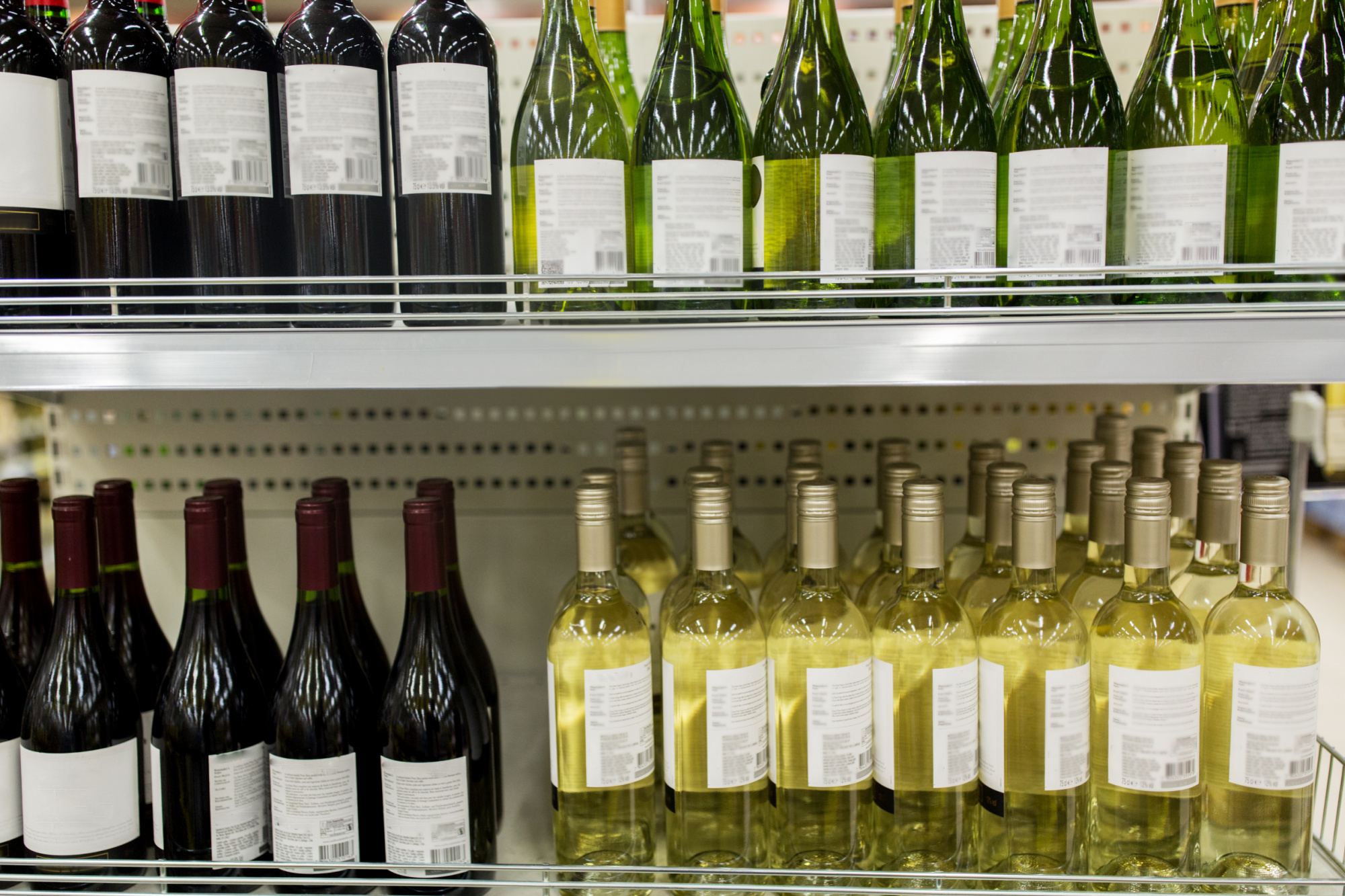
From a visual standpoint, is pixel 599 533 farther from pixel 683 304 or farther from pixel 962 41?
pixel 962 41

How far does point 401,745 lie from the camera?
967 millimetres

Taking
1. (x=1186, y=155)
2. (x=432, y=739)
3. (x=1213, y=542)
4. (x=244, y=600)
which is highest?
(x=1186, y=155)

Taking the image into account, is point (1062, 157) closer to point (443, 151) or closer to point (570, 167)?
point (570, 167)

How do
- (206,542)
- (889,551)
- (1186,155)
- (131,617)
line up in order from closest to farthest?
(1186,155) < (206,542) < (889,551) < (131,617)

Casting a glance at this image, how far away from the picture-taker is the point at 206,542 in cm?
90

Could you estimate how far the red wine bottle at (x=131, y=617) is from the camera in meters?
1.00

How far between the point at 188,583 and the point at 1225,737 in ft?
3.30

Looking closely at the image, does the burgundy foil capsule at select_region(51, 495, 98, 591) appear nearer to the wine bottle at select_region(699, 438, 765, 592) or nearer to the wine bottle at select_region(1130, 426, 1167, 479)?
the wine bottle at select_region(699, 438, 765, 592)

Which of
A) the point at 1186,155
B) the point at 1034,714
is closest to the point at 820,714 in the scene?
the point at 1034,714

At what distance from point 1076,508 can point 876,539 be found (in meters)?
0.25

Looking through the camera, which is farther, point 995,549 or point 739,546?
point 739,546

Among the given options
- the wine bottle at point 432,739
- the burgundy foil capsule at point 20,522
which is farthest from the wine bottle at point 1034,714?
the burgundy foil capsule at point 20,522

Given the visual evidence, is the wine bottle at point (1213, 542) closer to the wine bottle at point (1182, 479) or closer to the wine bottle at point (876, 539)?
the wine bottle at point (1182, 479)

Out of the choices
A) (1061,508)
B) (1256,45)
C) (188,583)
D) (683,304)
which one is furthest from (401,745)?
(1256,45)
